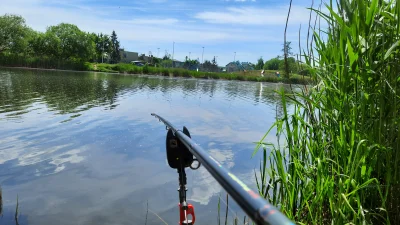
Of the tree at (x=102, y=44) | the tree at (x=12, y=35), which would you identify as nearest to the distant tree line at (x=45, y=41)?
the tree at (x=12, y=35)

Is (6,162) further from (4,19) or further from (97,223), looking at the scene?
(4,19)

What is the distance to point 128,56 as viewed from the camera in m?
130

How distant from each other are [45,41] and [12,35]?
25.0ft

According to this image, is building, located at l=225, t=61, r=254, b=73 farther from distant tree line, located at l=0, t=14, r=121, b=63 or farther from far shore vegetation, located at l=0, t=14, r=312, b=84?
distant tree line, located at l=0, t=14, r=121, b=63

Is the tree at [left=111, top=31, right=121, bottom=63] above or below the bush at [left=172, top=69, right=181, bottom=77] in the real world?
above

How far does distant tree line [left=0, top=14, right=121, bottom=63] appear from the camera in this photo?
71625 mm

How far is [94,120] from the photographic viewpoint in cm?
1320

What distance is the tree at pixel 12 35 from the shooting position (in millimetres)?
71062

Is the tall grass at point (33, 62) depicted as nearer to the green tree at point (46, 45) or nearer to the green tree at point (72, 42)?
the green tree at point (46, 45)

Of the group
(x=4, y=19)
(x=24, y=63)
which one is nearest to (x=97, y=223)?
(x=24, y=63)

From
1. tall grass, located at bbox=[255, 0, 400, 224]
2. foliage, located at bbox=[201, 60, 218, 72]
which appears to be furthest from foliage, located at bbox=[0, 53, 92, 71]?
tall grass, located at bbox=[255, 0, 400, 224]

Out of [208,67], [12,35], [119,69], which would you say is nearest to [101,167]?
[119,69]

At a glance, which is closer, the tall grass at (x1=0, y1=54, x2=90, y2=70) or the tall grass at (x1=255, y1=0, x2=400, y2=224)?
the tall grass at (x1=255, y1=0, x2=400, y2=224)

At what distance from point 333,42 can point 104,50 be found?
11738 centimetres
